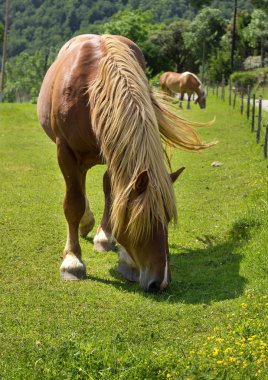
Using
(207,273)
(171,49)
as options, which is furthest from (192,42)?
(207,273)

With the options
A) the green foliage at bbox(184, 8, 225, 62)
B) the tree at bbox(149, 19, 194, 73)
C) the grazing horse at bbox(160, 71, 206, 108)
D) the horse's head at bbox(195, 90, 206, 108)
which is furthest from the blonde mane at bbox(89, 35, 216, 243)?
the tree at bbox(149, 19, 194, 73)

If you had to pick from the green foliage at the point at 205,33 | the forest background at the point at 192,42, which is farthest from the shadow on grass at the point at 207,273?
the green foliage at the point at 205,33

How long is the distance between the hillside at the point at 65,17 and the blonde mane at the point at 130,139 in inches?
4241

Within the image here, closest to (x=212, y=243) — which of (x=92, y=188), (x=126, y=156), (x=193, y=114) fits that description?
(x=126, y=156)

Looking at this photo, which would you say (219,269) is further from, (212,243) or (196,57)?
(196,57)

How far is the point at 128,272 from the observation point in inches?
243

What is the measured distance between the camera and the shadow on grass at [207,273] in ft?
18.6

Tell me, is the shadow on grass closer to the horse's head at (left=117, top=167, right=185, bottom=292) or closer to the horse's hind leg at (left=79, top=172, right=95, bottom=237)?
the horse's head at (left=117, top=167, right=185, bottom=292)

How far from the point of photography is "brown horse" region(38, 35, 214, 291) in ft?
17.1

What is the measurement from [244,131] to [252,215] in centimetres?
975

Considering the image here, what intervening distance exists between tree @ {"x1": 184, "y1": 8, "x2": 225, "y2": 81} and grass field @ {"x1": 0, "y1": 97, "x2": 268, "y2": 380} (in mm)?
49635

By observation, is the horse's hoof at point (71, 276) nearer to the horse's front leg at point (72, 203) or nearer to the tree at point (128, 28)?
the horse's front leg at point (72, 203)

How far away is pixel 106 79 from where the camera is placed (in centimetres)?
578

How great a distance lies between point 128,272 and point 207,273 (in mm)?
924
